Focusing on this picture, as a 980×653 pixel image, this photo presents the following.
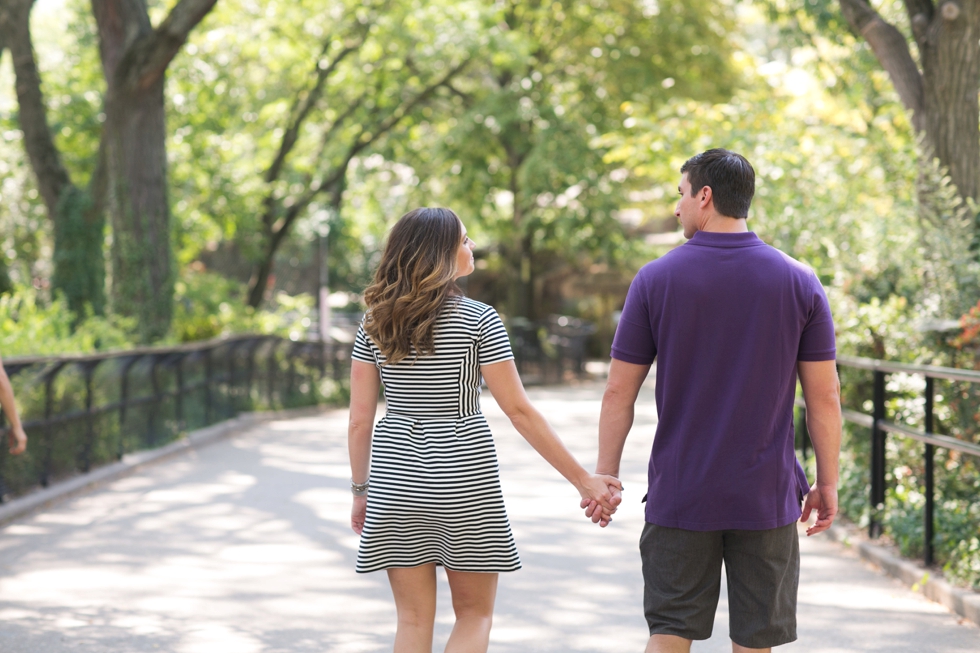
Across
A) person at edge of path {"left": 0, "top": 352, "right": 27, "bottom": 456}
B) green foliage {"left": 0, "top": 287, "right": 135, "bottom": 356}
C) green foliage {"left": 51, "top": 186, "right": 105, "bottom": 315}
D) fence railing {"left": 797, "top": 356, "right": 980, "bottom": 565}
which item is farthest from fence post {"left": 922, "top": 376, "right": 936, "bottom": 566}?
green foliage {"left": 51, "top": 186, "right": 105, "bottom": 315}

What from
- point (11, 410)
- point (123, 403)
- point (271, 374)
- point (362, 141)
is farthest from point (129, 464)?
point (362, 141)

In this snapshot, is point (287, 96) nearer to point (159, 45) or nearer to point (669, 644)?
point (159, 45)

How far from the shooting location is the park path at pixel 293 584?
16.7 ft

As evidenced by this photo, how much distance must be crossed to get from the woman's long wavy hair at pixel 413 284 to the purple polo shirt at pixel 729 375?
573 mm

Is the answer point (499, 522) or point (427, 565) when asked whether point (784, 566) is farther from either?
point (427, 565)

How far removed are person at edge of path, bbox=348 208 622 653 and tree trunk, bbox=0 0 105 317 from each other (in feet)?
49.0

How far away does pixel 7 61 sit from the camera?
28250 millimetres

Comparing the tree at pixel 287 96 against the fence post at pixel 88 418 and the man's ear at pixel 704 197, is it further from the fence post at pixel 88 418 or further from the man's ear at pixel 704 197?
the man's ear at pixel 704 197

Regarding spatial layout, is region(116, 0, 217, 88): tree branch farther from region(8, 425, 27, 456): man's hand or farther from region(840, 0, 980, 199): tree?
region(8, 425, 27, 456): man's hand

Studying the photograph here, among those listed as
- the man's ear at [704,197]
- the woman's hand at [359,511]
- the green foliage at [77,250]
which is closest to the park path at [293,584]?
the woman's hand at [359,511]

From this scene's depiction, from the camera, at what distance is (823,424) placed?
131 inches

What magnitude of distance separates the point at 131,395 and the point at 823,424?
29.3 feet

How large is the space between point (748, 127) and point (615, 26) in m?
9.06

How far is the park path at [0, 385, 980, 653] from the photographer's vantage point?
5086 millimetres
